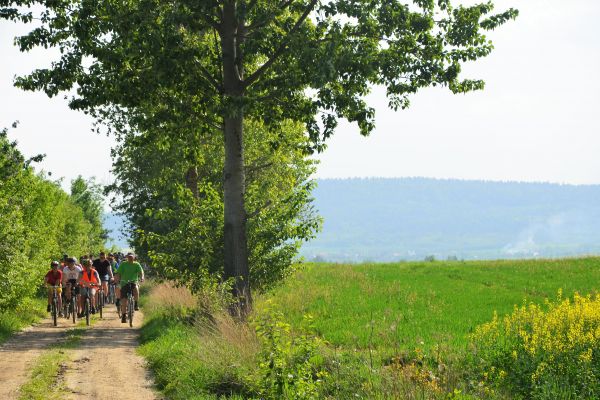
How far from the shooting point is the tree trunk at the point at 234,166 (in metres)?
18.8

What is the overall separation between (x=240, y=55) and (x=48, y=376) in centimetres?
844

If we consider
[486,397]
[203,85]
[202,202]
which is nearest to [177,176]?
[202,202]

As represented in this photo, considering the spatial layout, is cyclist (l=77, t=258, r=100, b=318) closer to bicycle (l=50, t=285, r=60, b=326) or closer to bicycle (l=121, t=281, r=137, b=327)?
bicycle (l=50, t=285, r=60, b=326)

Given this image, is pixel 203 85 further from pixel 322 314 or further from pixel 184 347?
pixel 322 314

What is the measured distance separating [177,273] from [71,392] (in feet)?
26.7

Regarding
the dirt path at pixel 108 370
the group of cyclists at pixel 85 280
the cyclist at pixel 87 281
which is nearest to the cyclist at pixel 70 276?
the group of cyclists at pixel 85 280

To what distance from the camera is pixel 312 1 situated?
1773 centimetres

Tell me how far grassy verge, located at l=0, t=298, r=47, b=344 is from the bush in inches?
440

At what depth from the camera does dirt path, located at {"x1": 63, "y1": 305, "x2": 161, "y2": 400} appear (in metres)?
12.6

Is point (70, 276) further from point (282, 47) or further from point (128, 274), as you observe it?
point (282, 47)

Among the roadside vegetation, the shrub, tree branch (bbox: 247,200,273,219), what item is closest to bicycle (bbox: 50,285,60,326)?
the roadside vegetation

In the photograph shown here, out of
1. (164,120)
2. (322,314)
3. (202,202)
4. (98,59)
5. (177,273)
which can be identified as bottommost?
(322,314)

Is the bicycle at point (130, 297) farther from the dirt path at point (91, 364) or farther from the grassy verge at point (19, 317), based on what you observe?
the grassy verge at point (19, 317)

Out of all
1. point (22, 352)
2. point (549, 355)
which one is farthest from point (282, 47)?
point (549, 355)
